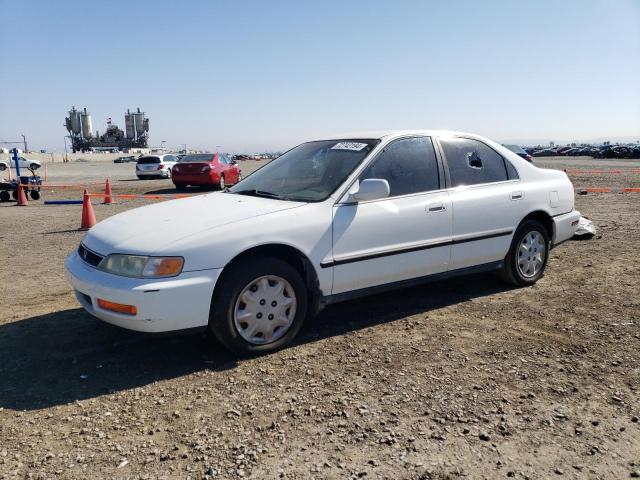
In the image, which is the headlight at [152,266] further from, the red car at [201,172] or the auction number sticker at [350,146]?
the red car at [201,172]

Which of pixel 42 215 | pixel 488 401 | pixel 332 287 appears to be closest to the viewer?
pixel 488 401

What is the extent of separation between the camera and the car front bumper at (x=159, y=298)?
327 cm

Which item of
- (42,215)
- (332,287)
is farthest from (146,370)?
(42,215)

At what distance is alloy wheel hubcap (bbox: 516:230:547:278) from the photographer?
523 cm

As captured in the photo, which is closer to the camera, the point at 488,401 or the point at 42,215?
the point at 488,401

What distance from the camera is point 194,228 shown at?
3551 mm

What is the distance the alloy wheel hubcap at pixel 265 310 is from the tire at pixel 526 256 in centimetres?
252

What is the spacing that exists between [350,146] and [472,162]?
4.10 ft

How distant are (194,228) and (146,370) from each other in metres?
1.02

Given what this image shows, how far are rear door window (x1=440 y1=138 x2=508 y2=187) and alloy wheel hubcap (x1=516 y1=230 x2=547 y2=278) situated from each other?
70cm

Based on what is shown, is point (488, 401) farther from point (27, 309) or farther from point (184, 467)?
point (27, 309)

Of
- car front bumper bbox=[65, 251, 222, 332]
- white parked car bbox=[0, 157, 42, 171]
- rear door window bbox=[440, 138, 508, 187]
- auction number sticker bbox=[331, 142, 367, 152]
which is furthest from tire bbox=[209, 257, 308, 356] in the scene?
white parked car bbox=[0, 157, 42, 171]

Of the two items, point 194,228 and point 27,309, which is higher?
point 194,228

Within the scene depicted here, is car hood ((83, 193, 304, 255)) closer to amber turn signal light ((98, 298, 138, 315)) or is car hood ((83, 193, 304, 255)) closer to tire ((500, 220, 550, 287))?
amber turn signal light ((98, 298, 138, 315))
